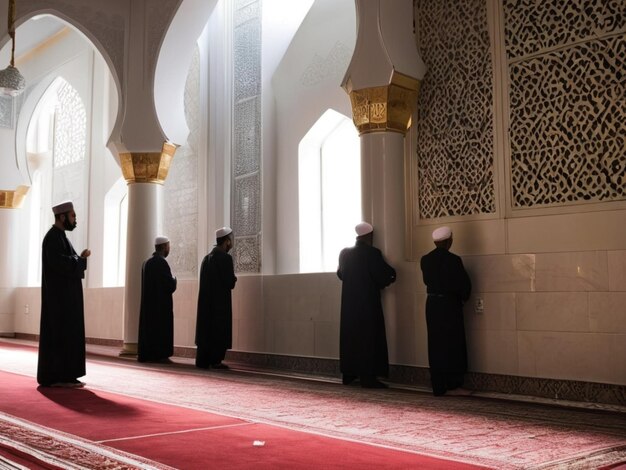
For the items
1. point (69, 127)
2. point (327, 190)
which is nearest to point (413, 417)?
point (327, 190)

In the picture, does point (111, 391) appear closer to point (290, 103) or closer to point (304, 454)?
point (304, 454)

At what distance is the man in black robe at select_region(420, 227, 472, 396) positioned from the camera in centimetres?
432

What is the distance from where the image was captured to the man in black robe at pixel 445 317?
4.32 metres

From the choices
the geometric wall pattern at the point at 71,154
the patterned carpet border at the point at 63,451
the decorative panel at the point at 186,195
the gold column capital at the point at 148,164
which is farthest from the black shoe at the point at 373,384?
the geometric wall pattern at the point at 71,154

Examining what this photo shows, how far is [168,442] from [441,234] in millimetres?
2396

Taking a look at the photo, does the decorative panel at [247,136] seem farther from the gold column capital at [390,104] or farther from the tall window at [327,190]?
the gold column capital at [390,104]

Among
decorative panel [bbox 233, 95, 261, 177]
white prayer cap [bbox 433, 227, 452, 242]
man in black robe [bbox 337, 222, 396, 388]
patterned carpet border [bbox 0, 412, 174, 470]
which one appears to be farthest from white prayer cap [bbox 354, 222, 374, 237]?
patterned carpet border [bbox 0, 412, 174, 470]

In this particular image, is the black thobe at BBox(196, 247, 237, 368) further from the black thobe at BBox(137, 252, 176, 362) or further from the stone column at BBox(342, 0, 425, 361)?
the stone column at BBox(342, 0, 425, 361)

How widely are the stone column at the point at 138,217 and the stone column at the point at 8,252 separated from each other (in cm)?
397

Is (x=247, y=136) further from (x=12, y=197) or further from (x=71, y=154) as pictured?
(x=12, y=197)

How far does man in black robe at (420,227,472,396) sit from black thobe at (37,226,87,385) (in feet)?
7.37

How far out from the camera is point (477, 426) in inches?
123

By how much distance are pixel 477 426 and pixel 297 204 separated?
3.62 metres

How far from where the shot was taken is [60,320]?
4469 mm
